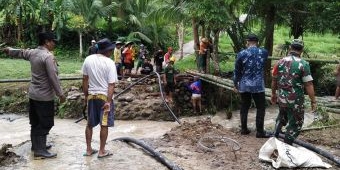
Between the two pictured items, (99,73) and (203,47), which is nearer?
(99,73)

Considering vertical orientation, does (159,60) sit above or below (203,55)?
below

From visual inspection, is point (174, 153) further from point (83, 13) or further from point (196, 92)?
point (83, 13)

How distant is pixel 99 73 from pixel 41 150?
50.3 inches

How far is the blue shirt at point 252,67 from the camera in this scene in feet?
23.5

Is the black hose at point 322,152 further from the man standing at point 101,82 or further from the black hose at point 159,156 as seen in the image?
the man standing at point 101,82

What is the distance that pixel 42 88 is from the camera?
18.9 feet

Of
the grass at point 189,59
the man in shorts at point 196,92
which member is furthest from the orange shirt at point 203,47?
the man in shorts at point 196,92

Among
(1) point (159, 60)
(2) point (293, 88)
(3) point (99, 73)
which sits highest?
(3) point (99, 73)

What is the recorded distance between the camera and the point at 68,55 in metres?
23.7

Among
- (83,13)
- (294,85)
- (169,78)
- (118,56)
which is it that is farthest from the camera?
(83,13)

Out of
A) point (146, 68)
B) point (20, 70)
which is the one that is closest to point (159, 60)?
point (146, 68)

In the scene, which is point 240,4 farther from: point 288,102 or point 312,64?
point 288,102

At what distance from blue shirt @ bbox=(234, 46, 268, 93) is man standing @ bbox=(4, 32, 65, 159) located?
285cm

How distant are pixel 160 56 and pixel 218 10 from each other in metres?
3.93
